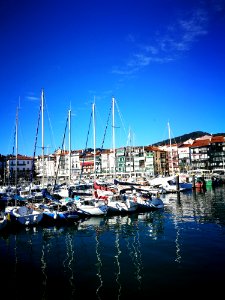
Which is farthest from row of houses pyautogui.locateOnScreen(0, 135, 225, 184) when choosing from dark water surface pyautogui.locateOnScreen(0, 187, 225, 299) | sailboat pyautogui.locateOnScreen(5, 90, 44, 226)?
dark water surface pyautogui.locateOnScreen(0, 187, 225, 299)

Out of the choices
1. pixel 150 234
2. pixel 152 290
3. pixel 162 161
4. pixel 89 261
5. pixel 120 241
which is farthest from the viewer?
pixel 162 161

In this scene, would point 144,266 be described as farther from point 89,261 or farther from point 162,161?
point 162,161

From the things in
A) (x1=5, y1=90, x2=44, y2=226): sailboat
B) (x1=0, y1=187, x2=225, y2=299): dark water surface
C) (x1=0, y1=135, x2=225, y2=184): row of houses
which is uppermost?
(x1=0, y1=135, x2=225, y2=184): row of houses

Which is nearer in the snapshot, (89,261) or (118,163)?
(89,261)

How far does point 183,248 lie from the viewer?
17344 mm

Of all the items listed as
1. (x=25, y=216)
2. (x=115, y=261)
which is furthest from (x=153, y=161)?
(x=115, y=261)

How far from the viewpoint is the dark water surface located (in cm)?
1189

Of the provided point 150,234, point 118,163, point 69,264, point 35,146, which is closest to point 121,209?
point 150,234

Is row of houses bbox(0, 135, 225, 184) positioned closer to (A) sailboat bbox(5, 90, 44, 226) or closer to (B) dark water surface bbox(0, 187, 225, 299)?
(A) sailboat bbox(5, 90, 44, 226)

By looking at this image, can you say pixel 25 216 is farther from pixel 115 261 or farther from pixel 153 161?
pixel 153 161

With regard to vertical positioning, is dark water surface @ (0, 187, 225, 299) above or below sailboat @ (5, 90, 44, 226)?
below

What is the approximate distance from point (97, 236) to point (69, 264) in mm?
6527

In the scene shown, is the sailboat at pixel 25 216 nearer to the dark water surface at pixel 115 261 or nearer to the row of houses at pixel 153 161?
the dark water surface at pixel 115 261

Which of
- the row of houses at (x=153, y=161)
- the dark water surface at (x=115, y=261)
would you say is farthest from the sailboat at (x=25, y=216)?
the row of houses at (x=153, y=161)
